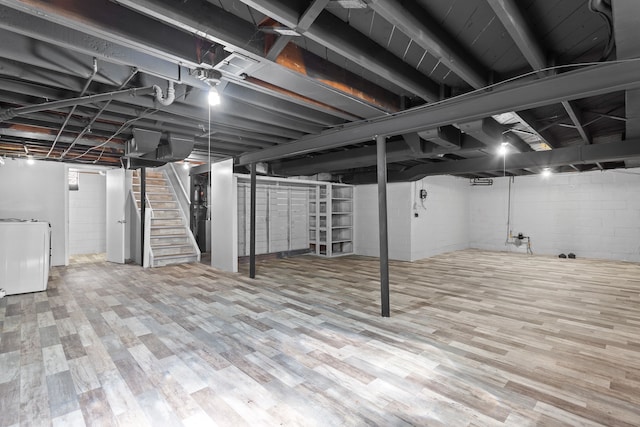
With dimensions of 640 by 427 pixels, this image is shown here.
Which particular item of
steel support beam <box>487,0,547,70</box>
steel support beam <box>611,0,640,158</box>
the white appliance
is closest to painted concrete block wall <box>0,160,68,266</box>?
the white appliance

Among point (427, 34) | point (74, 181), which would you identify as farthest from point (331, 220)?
point (74, 181)

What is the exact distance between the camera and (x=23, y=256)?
14.4ft

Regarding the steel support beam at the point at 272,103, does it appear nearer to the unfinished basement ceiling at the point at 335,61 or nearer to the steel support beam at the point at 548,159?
the unfinished basement ceiling at the point at 335,61

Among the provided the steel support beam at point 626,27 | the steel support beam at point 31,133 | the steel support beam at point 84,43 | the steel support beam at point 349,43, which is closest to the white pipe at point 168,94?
the steel support beam at point 84,43

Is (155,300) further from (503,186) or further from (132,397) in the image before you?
(503,186)

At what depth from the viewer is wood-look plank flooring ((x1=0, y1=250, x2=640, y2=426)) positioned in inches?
71.9

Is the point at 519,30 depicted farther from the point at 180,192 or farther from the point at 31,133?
the point at 180,192

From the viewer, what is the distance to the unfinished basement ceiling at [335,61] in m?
1.84

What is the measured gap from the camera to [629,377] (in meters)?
2.21

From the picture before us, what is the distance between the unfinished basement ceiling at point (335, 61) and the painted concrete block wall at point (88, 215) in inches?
169

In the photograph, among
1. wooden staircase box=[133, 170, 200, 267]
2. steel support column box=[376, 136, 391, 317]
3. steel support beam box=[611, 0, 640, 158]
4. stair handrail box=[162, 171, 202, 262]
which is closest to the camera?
steel support beam box=[611, 0, 640, 158]

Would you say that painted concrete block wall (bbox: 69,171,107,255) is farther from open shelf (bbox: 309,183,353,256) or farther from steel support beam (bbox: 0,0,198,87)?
steel support beam (bbox: 0,0,198,87)

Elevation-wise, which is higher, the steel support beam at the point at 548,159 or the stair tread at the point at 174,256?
the steel support beam at the point at 548,159

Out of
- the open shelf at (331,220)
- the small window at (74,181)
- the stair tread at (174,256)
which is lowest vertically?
the stair tread at (174,256)
